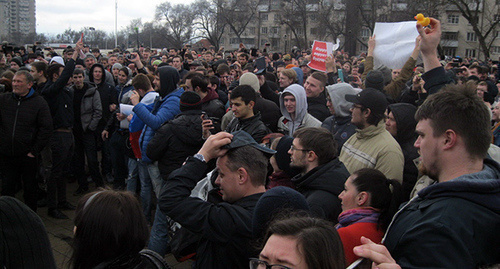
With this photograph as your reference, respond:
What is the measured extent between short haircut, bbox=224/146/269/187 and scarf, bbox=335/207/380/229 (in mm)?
552

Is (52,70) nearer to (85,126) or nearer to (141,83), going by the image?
(85,126)

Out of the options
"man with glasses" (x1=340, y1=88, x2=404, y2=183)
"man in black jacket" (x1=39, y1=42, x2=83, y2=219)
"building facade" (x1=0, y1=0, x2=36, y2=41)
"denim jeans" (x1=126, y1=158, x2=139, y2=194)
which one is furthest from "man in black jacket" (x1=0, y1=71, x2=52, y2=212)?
"building facade" (x1=0, y1=0, x2=36, y2=41)

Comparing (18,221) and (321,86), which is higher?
(321,86)

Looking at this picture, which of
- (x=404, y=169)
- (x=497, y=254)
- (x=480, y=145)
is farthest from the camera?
(x=404, y=169)

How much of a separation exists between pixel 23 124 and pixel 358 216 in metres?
5.06

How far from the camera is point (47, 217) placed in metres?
6.26

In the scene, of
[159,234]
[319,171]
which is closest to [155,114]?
[159,234]

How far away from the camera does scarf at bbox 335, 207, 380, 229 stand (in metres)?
2.39

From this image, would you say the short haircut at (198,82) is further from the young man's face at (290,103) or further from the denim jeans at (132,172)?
the denim jeans at (132,172)

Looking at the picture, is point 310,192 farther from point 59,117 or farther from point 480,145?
point 59,117

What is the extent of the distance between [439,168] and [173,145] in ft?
11.0

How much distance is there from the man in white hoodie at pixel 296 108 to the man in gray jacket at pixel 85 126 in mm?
3796

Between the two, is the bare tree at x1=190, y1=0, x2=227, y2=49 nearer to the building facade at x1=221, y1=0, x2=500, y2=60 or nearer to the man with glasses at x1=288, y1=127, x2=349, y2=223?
the building facade at x1=221, y1=0, x2=500, y2=60

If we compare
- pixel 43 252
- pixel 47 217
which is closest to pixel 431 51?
pixel 43 252
